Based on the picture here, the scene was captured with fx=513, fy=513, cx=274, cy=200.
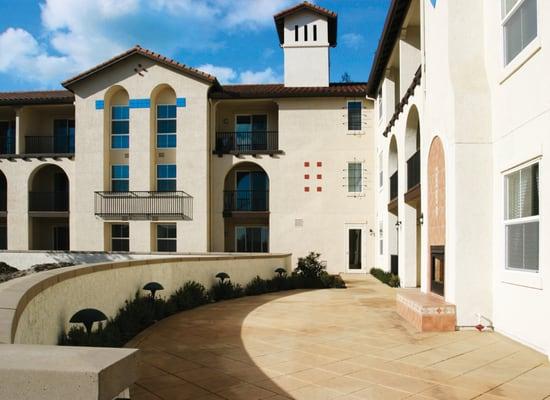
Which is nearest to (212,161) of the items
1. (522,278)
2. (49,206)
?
(49,206)

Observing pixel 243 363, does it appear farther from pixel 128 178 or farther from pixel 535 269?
pixel 128 178

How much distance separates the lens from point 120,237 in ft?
90.6

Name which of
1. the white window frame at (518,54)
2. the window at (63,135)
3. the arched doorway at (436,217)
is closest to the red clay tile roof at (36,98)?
the window at (63,135)

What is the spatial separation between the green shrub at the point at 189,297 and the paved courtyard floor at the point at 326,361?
977 millimetres

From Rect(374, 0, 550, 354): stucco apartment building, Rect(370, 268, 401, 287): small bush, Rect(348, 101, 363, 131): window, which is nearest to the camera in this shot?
Rect(374, 0, 550, 354): stucco apartment building

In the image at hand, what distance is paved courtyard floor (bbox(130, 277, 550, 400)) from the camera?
225 inches

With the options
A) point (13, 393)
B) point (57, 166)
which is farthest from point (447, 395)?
point (57, 166)

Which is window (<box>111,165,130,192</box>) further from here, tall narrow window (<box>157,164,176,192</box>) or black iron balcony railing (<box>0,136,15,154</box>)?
black iron balcony railing (<box>0,136,15,154</box>)

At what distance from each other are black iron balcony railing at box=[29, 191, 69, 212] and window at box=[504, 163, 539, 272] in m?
26.2

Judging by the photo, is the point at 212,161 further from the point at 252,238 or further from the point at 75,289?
the point at 75,289

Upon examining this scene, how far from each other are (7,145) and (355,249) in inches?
826

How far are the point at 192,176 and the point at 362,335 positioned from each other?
18635 mm

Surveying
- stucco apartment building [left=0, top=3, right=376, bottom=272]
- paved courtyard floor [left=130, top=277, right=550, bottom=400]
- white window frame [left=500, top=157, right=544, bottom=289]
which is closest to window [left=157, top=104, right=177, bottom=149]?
stucco apartment building [left=0, top=3, right=376, bottom=272]

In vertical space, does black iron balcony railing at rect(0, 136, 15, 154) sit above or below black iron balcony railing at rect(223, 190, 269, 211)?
above
